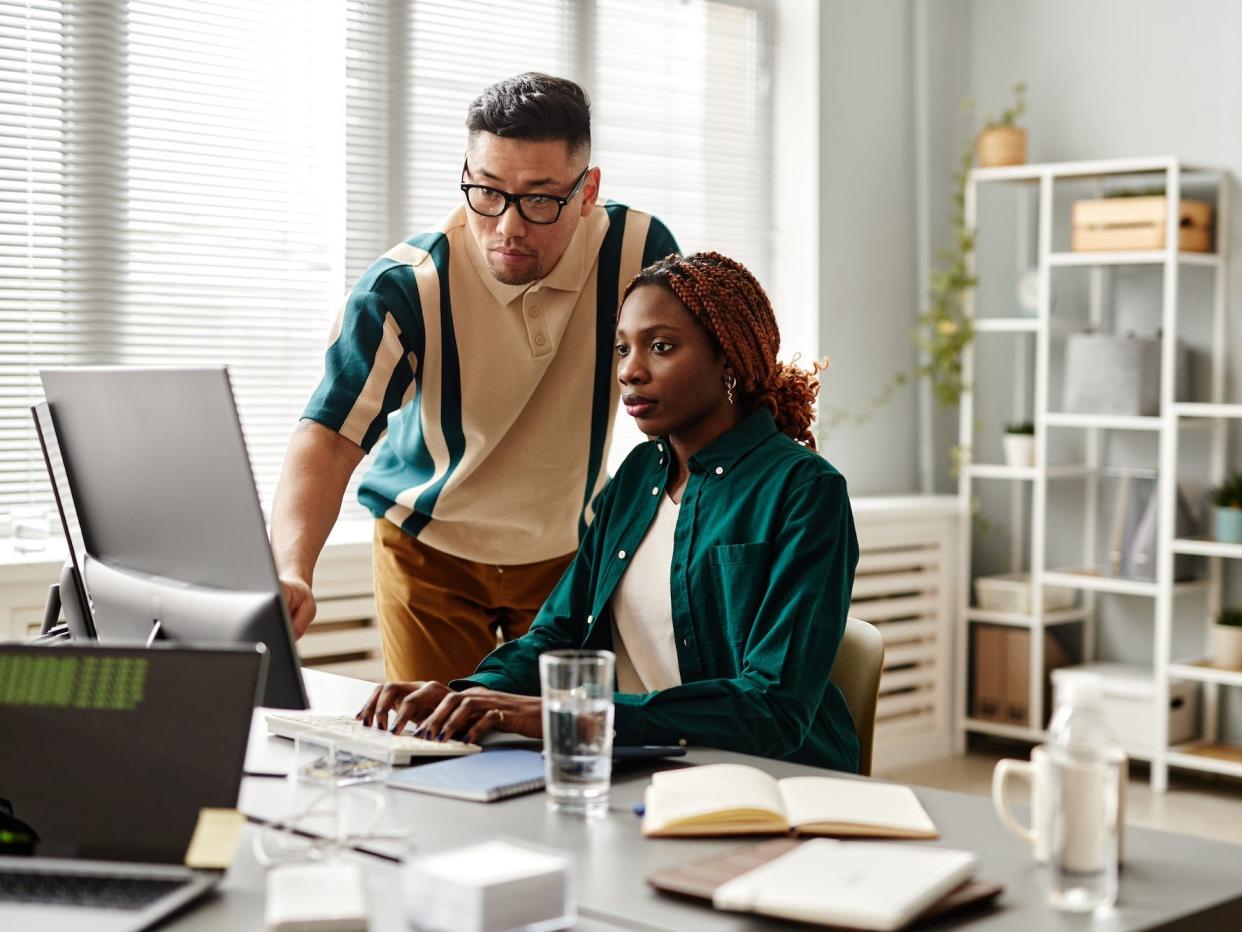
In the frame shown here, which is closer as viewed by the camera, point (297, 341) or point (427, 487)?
point (427, 487)

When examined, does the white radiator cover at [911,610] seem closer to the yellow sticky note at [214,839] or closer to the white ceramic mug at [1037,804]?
the white ceramic mug at [1037,804]

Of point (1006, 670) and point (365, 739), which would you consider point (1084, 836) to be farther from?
point (1006, 670)

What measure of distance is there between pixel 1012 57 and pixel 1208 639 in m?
1.94

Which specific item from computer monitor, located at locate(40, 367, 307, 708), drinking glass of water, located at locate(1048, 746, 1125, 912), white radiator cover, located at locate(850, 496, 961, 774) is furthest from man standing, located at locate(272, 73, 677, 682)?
white radiator cover, located at locate(850, 496, 961, 774)

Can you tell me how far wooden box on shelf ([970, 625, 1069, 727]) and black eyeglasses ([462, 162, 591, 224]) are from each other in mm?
2860

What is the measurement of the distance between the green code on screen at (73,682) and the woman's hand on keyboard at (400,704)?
40cm

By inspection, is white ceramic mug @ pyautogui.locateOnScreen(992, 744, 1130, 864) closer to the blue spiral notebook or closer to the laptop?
the blue spiral notebook

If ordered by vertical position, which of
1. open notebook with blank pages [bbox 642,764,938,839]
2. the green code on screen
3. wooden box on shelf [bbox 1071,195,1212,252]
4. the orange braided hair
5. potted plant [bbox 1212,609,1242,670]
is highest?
wooden box on shelf [bbox 1071,195,1212,252]

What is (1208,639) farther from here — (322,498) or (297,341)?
(322,498)

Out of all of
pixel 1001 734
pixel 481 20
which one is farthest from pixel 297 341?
pixel 1001 734

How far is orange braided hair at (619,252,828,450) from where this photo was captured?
6.26 ft

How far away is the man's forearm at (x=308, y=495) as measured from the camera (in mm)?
1997

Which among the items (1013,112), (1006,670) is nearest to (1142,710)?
(1006,670)

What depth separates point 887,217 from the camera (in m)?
4.82
